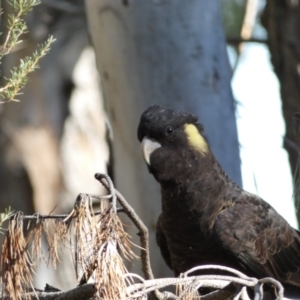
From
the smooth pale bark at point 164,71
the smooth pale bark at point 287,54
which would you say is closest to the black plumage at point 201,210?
the smooth pale bark at point 164,71

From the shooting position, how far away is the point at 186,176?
369cm

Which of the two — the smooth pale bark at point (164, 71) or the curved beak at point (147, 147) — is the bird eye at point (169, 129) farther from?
the smooth pale bark at point (164, 71)

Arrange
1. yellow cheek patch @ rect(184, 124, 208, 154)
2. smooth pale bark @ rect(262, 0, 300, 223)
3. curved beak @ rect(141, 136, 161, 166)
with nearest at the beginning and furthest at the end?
1. curved beak @ rect(141, 136, 161, 166)
2. yellow cheek patch @ rect(184, 124, 208, 154)
3. smooth pale bark @ rect(262, 0, 300, 223)

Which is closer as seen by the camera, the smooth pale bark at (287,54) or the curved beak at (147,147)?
Answer: the curved beak at (147,147)

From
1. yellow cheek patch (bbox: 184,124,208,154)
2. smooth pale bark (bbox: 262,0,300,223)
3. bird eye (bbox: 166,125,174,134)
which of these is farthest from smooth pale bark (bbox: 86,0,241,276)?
bird eye (bbox: 166,125,174,134)

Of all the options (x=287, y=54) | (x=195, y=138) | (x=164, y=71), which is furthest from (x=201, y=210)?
(x=287, y=54)

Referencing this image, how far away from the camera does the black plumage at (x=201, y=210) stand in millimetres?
3588

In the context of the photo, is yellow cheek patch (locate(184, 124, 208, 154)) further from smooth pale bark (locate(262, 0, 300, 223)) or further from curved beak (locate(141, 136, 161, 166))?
smooth pale bark (locate(262, 0, 300, 223))

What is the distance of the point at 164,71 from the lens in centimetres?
475

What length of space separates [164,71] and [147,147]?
1331mm

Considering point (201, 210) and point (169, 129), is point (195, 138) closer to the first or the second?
point (169, 129)

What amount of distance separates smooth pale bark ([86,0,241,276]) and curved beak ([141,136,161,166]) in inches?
45.8

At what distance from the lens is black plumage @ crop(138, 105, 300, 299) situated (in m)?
3.59

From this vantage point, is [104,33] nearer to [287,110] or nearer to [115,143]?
[115,143]
